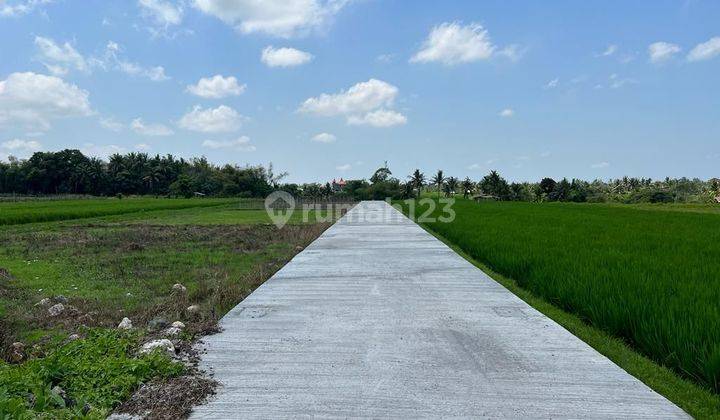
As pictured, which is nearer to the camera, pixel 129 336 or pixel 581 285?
pixel 129 336

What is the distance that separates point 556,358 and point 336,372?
5.01 ft

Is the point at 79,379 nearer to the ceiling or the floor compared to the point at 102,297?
nearer to the ceiling

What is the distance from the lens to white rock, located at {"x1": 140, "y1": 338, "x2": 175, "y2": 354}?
323 cm

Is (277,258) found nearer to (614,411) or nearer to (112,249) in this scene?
(112,249)

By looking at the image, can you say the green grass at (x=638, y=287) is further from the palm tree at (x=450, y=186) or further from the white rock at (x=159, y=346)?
the palm tree at (x=450, y=186)

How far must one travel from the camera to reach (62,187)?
6838 centimetres

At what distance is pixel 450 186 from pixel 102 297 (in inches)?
3385

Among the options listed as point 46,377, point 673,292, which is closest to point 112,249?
point 46,377

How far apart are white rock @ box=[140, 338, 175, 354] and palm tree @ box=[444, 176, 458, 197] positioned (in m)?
87.3

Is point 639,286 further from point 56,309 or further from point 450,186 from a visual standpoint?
point 450,186

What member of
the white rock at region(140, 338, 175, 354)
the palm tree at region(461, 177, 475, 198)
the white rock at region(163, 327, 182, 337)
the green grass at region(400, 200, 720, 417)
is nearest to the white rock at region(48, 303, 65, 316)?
the white rock at region(163, 327, 182, 337)

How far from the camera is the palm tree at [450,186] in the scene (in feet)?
292

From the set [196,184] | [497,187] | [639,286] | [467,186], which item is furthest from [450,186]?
[639,286]

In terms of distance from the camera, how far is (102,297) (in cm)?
594
